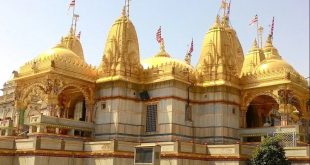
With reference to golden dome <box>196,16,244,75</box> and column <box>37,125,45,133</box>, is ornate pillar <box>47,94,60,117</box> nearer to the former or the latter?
column <box>37,125,45,133</box>

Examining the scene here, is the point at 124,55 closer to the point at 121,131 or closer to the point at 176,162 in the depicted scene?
the point at 121,131

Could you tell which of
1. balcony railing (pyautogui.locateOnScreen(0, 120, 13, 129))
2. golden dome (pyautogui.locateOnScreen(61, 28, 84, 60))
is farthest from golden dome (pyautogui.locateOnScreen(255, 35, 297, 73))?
balcony railing (pyautogui.locateOnScreen(0, 120, 13, 129))

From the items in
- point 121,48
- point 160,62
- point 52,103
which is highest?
point 121,48

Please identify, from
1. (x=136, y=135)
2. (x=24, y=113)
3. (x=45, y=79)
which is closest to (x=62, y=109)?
(x=24, y=113)

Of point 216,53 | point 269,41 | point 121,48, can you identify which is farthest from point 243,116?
point 121,48

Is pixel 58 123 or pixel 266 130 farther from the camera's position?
pixel 266 130

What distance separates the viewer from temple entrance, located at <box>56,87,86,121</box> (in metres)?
34.8

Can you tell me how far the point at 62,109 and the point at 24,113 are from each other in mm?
3336

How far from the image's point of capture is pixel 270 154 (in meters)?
23.8

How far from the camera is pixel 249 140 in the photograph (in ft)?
102

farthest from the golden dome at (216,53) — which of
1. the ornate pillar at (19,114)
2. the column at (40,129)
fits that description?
the ornate pillar at (19,114)

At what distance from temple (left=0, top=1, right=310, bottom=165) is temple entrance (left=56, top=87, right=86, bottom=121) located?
666 millimetres

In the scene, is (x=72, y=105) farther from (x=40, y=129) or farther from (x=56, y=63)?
(x=40, y=129)

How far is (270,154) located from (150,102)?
1050cm
